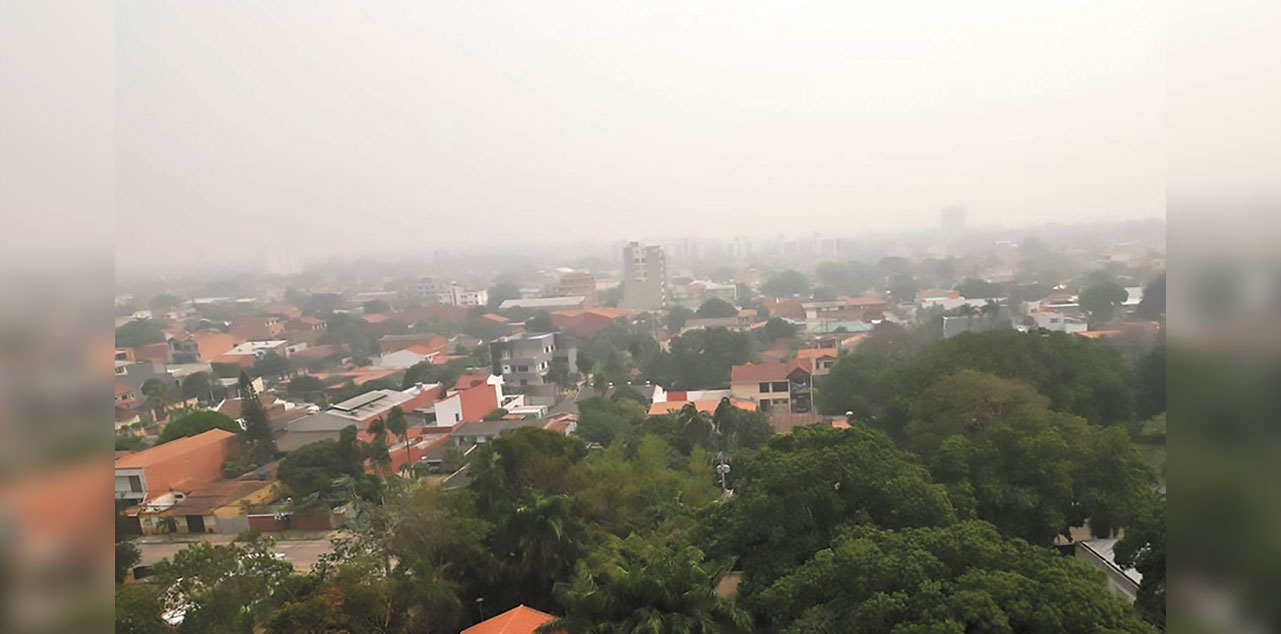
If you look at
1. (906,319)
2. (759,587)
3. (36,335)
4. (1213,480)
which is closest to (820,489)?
(759,587)

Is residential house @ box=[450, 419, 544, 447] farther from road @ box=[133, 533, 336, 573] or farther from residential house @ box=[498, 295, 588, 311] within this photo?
residential house @ box=[498, 295, 588, 311]

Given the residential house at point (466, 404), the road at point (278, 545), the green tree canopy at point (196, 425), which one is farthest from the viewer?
the residential house at point (466, 404)

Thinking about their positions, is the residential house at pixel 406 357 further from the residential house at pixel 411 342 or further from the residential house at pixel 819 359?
the residential house at pixel 819 359

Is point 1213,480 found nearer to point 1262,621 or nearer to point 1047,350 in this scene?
point 1262,621

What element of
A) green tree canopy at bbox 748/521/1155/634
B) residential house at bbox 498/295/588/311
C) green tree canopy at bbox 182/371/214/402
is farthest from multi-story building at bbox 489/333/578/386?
green tree canopy at bbox 748/521/1155/634

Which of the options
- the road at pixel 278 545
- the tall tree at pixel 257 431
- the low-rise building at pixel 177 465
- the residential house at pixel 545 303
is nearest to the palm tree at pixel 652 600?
the road at pixel 278 545

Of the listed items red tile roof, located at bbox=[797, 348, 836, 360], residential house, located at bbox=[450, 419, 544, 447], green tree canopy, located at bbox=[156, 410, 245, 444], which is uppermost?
red tile roof, located at bbox=[797, 348, 836, 360]

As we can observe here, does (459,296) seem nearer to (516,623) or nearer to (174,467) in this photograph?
(174,467)
